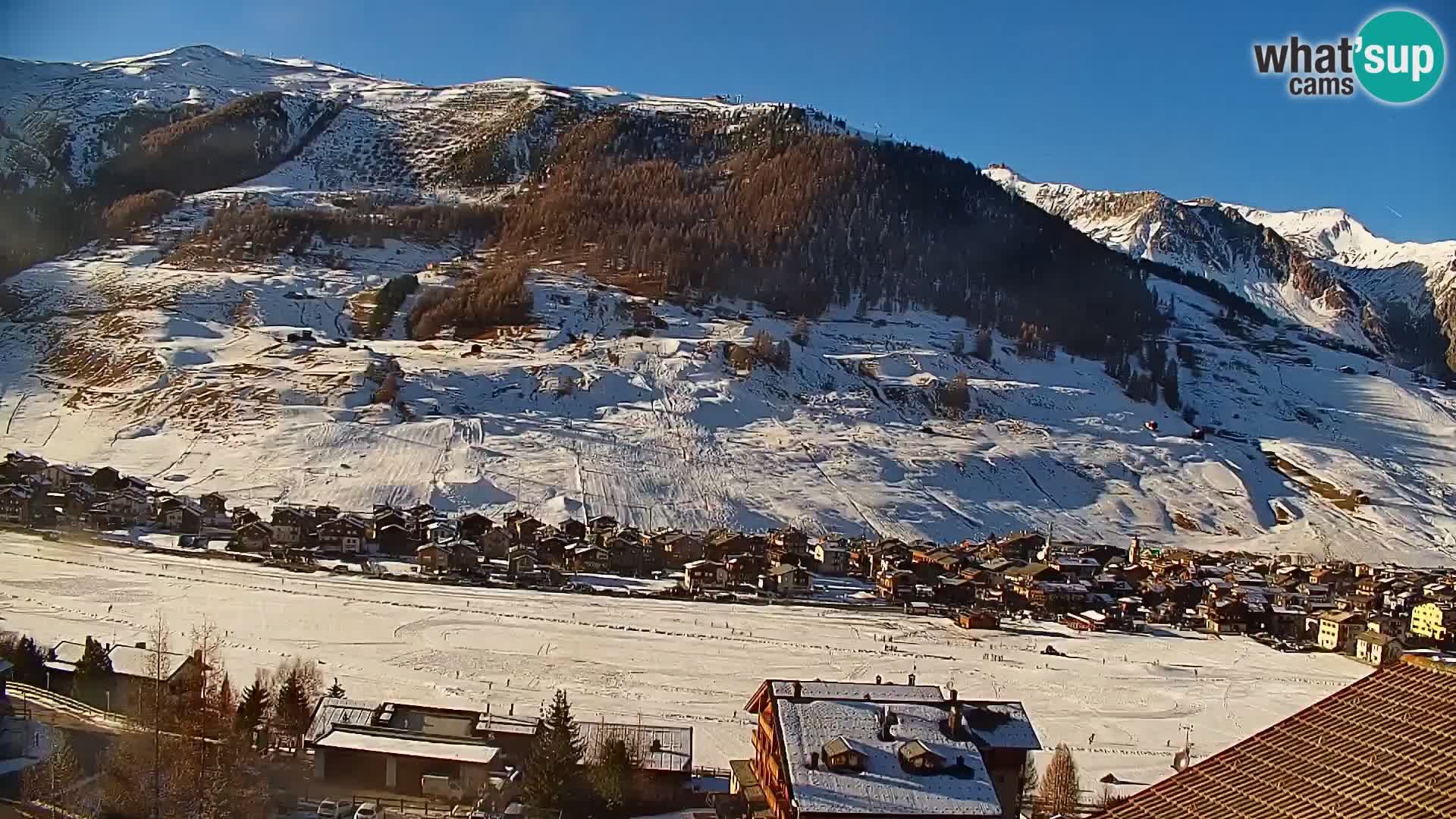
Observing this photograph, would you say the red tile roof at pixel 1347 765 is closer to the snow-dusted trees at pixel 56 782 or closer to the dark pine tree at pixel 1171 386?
the snow-dusted trees at pixel 56 782

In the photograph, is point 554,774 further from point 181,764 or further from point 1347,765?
point 1347,765

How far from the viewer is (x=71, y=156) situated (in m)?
69.0

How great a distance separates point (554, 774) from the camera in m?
8.66

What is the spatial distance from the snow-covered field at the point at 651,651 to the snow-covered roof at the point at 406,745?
99.6 inches

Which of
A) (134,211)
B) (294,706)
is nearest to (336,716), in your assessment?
(294,706)

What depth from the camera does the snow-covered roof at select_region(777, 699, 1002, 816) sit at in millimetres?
8211

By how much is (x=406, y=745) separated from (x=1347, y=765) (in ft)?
30.3

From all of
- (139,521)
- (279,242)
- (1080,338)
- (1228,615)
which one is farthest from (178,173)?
(1228,615)

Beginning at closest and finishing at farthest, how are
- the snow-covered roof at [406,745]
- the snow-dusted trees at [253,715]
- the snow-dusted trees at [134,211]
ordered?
the snow-dusted trees at [253,715], the snow-covered roof at [406,745], the snow-dusted trees at [134,211]

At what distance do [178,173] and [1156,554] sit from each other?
7224cm

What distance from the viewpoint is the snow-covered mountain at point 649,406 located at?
31.3 meters

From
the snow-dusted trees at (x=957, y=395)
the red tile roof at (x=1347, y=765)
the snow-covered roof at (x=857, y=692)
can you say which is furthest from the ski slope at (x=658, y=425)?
the red tile roof at (x=1347, y=765)

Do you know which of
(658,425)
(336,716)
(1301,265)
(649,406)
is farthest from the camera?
(1301,265)

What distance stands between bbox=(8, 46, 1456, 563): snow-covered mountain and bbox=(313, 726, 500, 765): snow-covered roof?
26.9 feet
